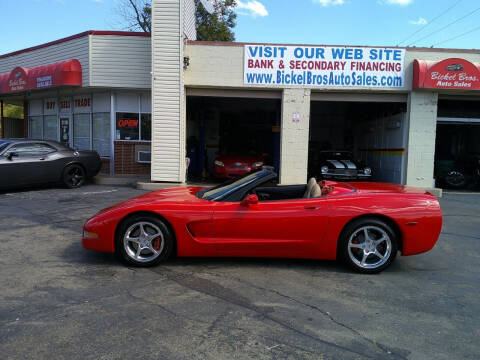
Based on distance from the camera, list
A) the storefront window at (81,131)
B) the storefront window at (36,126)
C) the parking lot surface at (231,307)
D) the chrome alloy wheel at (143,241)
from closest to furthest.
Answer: the parking lot surface at (231,307)
the chrome alloy wheel at (143,241)
the storefront window at (81,131)
the storefront window at (36,126)

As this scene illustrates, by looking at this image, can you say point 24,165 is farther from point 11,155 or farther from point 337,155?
point 337,155

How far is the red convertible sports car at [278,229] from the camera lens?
14.1ft

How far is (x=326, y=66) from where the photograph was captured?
11859 mm

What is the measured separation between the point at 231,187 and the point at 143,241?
4.04ft

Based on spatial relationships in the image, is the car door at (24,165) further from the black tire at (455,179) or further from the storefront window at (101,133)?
the black tire at (455,179)

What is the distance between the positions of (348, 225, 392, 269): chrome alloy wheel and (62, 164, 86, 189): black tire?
9.05 m

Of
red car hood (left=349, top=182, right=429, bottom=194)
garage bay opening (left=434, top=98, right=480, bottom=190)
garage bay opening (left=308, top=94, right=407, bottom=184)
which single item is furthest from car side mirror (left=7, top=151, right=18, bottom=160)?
garage bay opening (left=434, top=98, right=480, bottom=190)

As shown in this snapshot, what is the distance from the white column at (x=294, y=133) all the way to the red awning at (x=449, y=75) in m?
3.44

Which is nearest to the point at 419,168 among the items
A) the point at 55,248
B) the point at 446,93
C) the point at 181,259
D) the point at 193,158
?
the point at 446,93

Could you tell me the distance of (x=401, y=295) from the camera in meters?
3.81

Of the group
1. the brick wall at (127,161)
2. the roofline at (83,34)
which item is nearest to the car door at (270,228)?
the brick wall at (127,161)

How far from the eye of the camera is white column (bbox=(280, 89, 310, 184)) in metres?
12.0

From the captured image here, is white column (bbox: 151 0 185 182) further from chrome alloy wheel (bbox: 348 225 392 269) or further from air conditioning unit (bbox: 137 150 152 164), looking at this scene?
chrome alloy wheel (bbox: 348 225 392 269)

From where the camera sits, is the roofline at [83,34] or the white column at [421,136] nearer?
the white column at [421,136]
